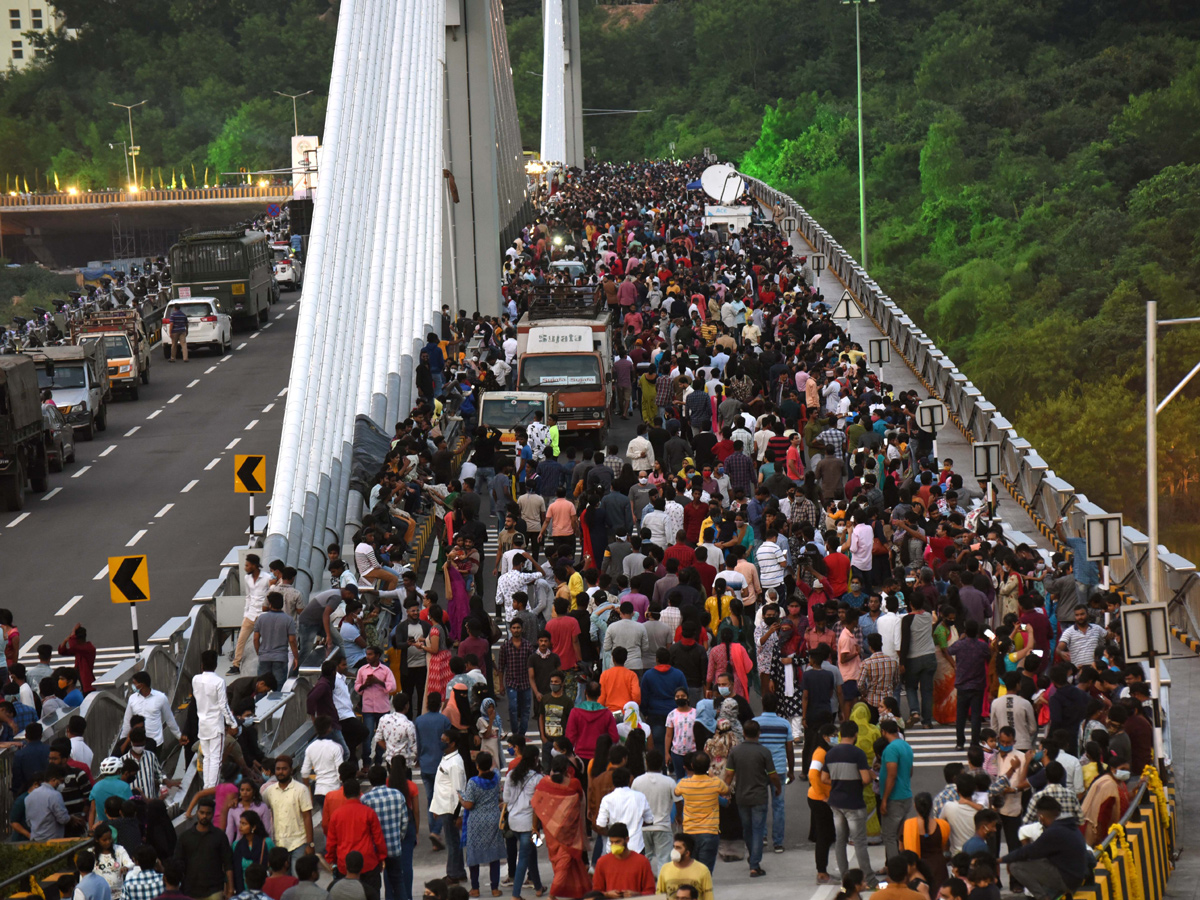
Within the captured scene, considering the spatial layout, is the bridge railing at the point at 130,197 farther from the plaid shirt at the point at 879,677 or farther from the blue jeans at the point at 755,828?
the blue jeans at the point at 755,828

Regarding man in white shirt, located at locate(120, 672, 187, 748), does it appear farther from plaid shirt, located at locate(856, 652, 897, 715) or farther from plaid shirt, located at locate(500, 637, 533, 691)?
plaid shirt, located at locate(856, 652, 897, 715)

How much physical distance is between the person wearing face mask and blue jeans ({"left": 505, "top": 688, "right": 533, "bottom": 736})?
478cm

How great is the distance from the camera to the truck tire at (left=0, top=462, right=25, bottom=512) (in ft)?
99.0

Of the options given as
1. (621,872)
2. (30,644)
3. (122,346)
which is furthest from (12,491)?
(621,872)

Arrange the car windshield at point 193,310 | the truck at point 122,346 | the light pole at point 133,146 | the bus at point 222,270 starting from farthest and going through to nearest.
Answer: the light pole at point 133,146
the bus at point 222,270
the car windshield at point 193,310
the truck at point 122,346

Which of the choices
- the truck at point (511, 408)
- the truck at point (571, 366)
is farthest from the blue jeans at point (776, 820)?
the truck at point (571, 366)

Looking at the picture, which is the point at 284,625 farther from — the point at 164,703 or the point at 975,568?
the point at 975,568

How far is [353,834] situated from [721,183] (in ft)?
147

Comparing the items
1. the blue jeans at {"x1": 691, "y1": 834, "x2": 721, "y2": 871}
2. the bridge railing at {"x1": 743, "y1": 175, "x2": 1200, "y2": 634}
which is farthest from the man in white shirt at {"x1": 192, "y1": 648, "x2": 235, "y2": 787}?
the bridge railing at {"x1": 743, "y1": 175, "x2": 1200, "y2": 634}

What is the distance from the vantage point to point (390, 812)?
466 inches

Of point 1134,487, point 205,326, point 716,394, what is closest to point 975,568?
point 716,394

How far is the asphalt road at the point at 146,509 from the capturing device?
78.3 ft

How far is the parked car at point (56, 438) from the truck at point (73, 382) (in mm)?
1294

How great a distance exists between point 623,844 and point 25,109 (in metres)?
145
